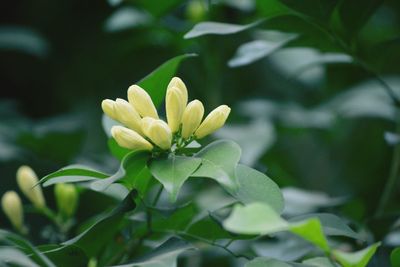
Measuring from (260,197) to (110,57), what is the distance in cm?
145

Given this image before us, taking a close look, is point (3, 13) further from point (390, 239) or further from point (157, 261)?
point (157, 261)

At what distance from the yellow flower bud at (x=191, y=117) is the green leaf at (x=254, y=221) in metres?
0.20

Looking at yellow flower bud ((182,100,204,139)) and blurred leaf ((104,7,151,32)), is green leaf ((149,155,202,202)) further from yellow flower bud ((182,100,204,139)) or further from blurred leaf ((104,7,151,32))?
blurred leaf ((104,7,151,32))

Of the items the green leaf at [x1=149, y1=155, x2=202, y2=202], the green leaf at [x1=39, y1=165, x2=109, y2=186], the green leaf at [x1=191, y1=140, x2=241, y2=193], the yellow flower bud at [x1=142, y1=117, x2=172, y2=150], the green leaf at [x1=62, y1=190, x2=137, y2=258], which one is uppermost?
the yellow flower bud at [x1=142, y1=117, x2=172, y2=150]

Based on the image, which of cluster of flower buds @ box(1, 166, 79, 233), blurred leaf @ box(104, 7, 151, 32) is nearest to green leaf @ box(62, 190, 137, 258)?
cluster of flower buds @ box(1, 166, 79, 233)

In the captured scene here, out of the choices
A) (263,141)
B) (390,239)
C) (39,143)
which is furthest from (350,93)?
(39,143)

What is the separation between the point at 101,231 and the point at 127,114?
0.45ft

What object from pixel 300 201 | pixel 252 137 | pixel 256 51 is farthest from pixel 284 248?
pixel 252 137

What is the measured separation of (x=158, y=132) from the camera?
0.64m

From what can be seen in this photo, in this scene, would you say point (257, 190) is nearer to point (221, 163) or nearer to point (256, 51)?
point (221, 163)

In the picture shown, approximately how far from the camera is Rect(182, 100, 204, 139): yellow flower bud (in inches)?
26.7

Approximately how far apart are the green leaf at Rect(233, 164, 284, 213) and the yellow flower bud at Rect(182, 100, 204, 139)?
0.25 ft

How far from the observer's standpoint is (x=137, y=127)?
68 cm

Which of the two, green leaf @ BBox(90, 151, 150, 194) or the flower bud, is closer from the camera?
green leaf @ BBox(90, 151, 150, 194)
